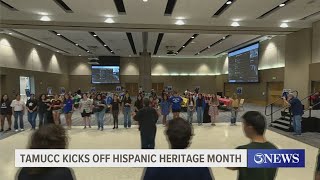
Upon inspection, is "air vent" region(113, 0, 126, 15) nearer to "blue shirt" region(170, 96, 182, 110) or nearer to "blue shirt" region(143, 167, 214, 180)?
"blue shirt" region(170, 96, 182, 110)

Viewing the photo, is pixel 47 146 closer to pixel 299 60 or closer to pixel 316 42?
pixel 316 42

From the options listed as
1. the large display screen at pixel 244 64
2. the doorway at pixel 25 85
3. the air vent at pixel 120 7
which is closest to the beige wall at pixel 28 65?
the doorway at pixel 25 85

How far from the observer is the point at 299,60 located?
15672 millimetres

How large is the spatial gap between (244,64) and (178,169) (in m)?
23.9

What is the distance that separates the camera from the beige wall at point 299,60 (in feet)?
49.1

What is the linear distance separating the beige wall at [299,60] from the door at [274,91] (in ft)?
12.2

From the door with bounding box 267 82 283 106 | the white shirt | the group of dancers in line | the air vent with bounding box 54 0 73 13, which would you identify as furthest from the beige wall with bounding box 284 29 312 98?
the white shirt

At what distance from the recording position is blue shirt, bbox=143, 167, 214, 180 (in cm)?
184

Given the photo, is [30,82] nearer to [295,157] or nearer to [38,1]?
[38,1]

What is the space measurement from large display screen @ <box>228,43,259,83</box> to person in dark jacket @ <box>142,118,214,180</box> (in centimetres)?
2158

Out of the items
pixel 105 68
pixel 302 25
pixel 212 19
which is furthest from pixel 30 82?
pixel 302 25

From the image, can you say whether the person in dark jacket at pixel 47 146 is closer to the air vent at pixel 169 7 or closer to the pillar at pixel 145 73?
the air vent at pixel 169 7

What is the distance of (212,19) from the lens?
1373 cm

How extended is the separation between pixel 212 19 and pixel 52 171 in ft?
42.4
